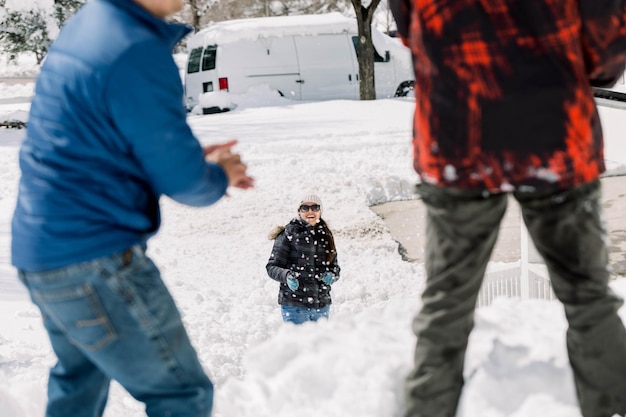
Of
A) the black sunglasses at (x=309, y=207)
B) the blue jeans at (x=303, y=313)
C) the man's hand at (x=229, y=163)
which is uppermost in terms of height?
the man's hand at (x=229, y=163)

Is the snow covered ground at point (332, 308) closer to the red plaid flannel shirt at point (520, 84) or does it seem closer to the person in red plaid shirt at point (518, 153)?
the person in red plaid shirt at point (518, 153)

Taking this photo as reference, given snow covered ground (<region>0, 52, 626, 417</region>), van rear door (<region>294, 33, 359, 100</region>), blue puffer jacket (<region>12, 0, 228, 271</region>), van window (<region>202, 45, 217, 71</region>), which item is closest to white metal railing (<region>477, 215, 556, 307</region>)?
snow covered ground (<region>0, 52, 626, 417</region>)

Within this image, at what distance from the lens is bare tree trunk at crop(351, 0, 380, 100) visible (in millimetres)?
18344

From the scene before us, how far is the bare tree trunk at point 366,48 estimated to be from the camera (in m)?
18.3

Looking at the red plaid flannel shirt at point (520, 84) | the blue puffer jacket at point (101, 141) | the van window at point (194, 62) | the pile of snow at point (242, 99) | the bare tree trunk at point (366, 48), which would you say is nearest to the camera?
the blue puffer jacket at point (101, 141)

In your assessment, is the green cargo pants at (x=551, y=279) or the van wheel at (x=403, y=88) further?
the van wheel at (x=403, y=88)

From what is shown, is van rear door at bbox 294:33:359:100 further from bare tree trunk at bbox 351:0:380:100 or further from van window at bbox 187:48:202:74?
van window at bbox 187:48:202:74

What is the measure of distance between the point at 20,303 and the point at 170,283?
149 cm

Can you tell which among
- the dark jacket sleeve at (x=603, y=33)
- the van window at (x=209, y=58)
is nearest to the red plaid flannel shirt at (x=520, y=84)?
the dark jacket sleeve at (x=603, y=33)

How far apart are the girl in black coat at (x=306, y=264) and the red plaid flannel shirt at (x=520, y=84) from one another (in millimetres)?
3619

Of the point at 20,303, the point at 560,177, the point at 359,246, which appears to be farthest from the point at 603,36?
the point at 359,246

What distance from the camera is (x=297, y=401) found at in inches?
109

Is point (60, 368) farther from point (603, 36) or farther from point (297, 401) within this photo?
point (603, 36)

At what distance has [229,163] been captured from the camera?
2137 mm
